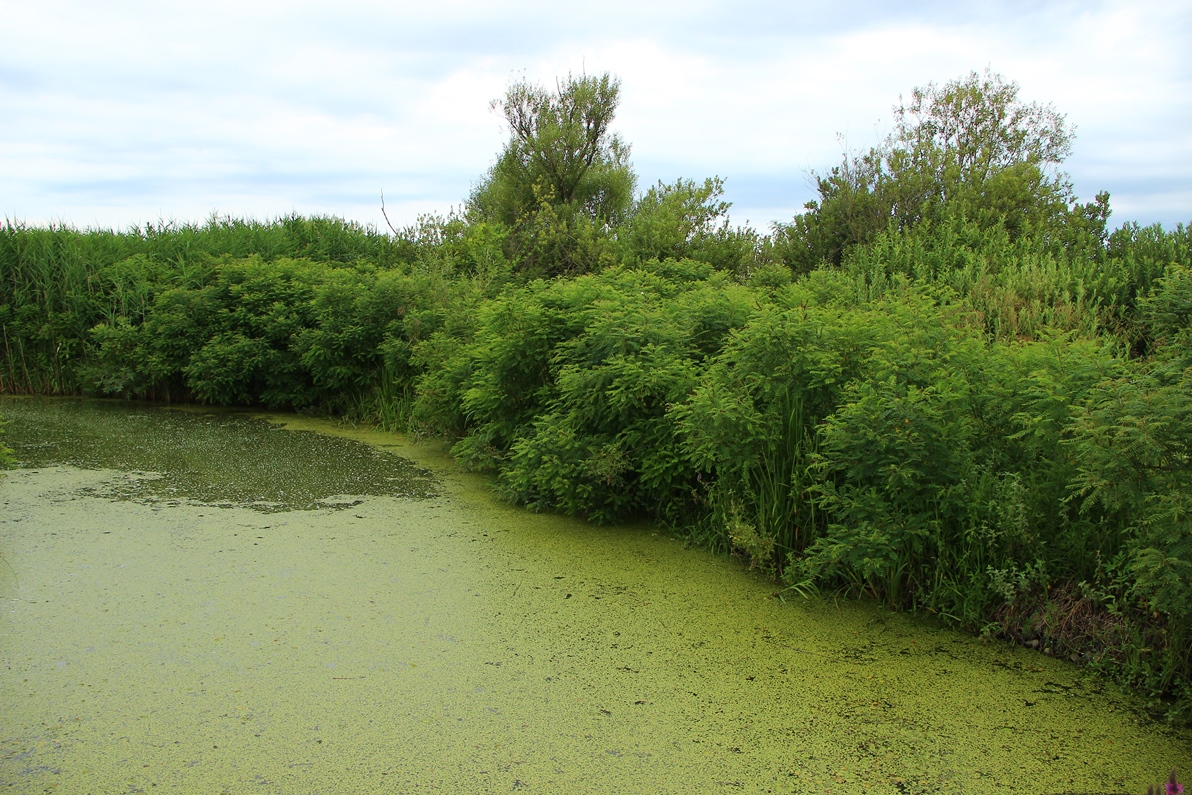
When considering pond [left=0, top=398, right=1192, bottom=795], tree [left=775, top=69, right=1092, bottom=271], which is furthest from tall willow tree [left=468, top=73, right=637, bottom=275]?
pond [left=0, top=398, right=1192, bottom=795]

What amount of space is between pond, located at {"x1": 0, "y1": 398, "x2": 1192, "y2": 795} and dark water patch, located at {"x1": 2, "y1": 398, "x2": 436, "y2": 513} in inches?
24.4

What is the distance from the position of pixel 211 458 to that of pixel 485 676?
4.59m

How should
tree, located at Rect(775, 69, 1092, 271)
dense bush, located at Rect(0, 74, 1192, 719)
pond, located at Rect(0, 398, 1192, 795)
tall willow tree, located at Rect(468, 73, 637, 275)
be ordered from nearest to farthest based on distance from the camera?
pond, located at Rect(0, 398, 1192, 795) → dense bush, located at Rect(0, 74, 1192, 719) → tree, located at Rect(775, 69, 1092, 271) → tall willow tree, located at Rect(468, 73, 637, 275)

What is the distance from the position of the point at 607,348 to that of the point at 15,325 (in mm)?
8800

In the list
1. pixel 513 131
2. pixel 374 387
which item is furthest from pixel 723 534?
pixel 513 131

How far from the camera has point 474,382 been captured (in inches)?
252

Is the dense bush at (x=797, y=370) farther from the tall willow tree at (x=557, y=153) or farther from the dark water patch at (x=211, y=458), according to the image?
the tall willow tree at (x=557, y=153)

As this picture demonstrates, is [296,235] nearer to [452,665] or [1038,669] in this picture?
[452,665]

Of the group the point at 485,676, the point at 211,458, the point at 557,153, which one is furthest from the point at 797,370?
the point at 557,153

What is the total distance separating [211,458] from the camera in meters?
6.94

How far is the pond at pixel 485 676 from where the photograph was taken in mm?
2592

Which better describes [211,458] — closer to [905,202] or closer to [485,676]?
[485,676]

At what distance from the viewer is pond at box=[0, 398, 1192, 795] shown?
2592mm

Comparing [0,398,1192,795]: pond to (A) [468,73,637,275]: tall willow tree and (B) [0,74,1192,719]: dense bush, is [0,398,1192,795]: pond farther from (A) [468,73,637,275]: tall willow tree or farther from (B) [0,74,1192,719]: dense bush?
(A) [468,73,637,275]: tall willow tree
